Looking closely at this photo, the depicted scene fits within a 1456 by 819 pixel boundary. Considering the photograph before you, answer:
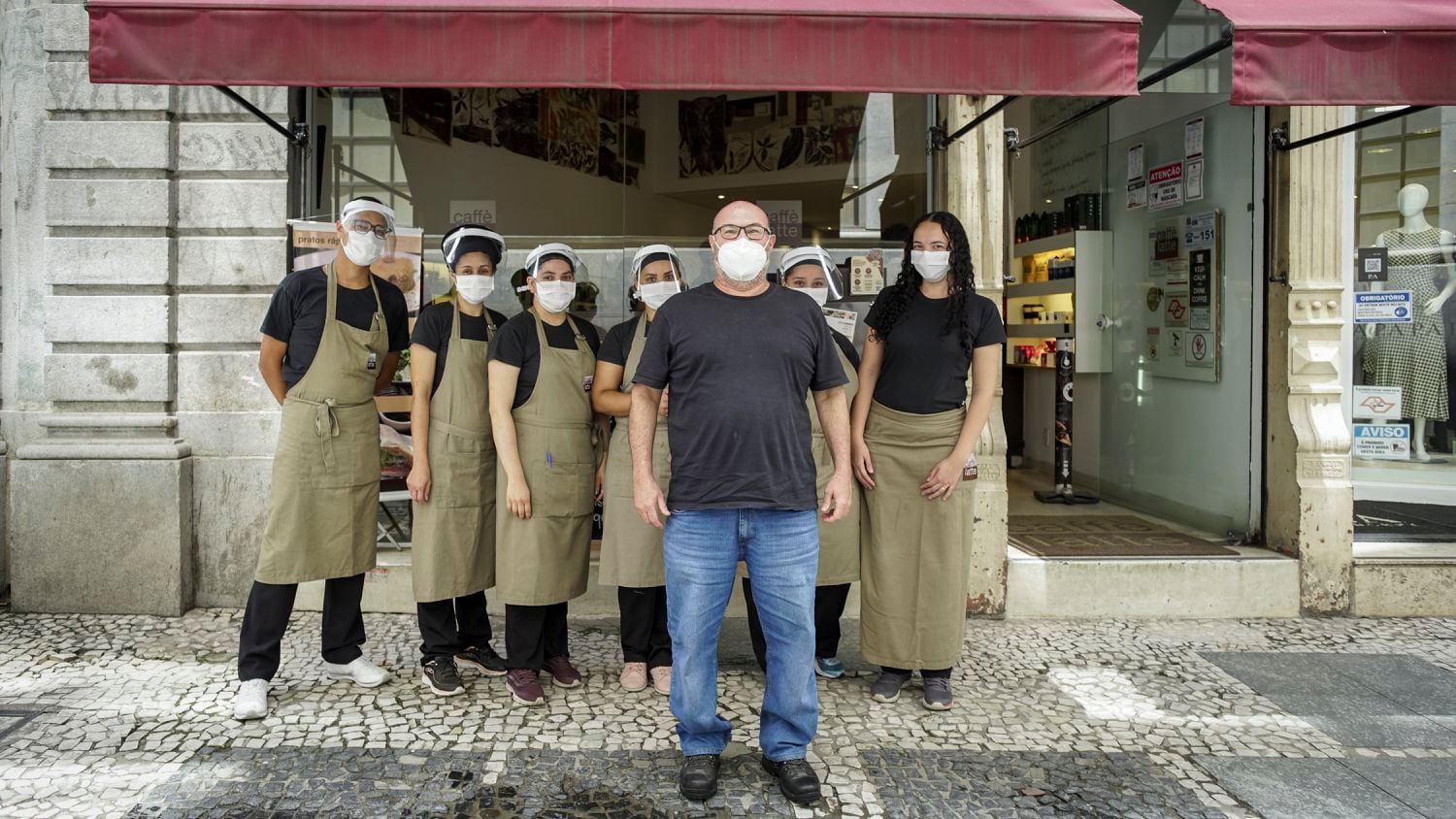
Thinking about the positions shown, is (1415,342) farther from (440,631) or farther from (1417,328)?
(440,631)

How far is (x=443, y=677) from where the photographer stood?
4273 mm

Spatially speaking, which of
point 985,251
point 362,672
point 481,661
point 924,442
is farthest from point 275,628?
point 985,251

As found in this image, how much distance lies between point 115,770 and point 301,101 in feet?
12.2

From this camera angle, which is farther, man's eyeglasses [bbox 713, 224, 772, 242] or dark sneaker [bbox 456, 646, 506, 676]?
dark sneaker [bbox 456, 646, 506, 676]

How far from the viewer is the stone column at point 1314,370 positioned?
5648mm

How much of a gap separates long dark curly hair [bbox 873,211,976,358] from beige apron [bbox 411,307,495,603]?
1.72m

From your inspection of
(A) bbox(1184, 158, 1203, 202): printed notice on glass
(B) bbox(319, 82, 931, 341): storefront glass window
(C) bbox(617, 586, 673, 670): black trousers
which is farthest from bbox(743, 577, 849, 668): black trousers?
(A) bbox(1184, 158, 1203, 202): printed notice on glass

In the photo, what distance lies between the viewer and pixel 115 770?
3.50 metres

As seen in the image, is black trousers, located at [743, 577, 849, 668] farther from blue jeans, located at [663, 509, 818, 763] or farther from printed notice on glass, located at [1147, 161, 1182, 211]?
printed notice on glass, located at [1147, 161, 1182, 211]

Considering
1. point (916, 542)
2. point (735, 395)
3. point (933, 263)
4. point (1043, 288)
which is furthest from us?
point (1043, 288)

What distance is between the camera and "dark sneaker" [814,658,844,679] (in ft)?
15.0

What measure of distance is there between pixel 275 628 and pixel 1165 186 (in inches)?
249

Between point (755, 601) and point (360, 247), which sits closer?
point (755, 601)

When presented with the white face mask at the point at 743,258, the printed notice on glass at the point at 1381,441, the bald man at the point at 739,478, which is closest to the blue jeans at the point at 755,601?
the bald man at the point at 739,478
